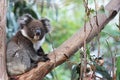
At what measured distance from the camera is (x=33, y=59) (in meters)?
3.64

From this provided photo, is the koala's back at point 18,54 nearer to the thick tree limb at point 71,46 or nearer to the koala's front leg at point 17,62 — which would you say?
the koala's front leg at point 17,62

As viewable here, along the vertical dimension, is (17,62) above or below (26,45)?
below

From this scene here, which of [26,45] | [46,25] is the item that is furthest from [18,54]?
[46,25]

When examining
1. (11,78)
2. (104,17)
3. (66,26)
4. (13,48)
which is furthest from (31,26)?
(66,26)

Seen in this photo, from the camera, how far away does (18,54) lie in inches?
145

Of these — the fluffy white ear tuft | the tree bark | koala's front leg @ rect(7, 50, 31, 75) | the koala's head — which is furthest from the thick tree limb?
the fluffy white ear tuft

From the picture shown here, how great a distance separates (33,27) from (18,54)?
1.42 feet

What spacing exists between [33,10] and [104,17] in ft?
7.22

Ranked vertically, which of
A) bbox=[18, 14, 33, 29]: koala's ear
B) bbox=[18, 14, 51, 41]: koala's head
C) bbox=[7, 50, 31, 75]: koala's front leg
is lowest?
bbox=[7, 50, 31, 75]: koala's front leg

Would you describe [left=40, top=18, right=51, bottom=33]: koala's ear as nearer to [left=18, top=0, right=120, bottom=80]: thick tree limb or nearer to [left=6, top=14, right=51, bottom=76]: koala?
[left=6, top=14, right=51, bottom=76]: koala

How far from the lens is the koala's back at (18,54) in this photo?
11.2 feet

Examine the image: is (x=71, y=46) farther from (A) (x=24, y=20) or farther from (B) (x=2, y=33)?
(A) (x=24, y=20)

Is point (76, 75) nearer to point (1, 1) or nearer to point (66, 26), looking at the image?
point (1, 1)

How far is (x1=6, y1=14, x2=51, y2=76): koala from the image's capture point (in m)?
3.50
